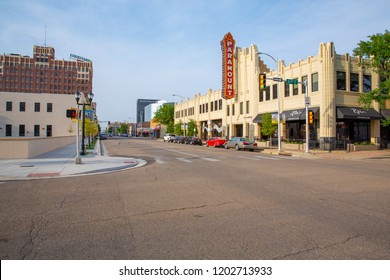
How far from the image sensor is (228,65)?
4734 centimetres

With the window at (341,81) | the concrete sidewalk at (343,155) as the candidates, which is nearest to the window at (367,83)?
the window at (341,81)

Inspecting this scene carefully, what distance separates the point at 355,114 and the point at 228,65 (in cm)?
2248

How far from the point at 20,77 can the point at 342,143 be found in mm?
146099

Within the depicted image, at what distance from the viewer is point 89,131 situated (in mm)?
38719

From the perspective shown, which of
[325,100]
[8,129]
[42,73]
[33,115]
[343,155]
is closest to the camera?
[343,155]

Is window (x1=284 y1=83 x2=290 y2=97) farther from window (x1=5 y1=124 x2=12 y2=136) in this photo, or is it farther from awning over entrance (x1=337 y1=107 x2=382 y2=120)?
window (x1=5 y1=124 x2=12 y2=136)

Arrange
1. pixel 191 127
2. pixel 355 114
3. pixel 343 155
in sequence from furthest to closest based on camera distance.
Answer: pixel 191 127 < pixel 355 114 < pixel 343 155

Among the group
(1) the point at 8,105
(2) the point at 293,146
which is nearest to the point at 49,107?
(1) the point at 8,105

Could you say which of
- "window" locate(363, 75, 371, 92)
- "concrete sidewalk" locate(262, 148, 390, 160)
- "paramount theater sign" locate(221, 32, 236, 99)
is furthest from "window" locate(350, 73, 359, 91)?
"paramount theater sign" locate(221, 32, 236, 99)

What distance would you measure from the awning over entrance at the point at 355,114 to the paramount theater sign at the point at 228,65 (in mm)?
Result: 19641

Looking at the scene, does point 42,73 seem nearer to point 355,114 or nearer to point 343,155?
point 355,114

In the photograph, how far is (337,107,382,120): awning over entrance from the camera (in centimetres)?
2978

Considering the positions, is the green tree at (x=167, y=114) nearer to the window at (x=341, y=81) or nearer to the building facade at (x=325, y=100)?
the building facade at (x=325, y=100)

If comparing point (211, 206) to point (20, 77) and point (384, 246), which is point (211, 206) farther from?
point (20, 77)
